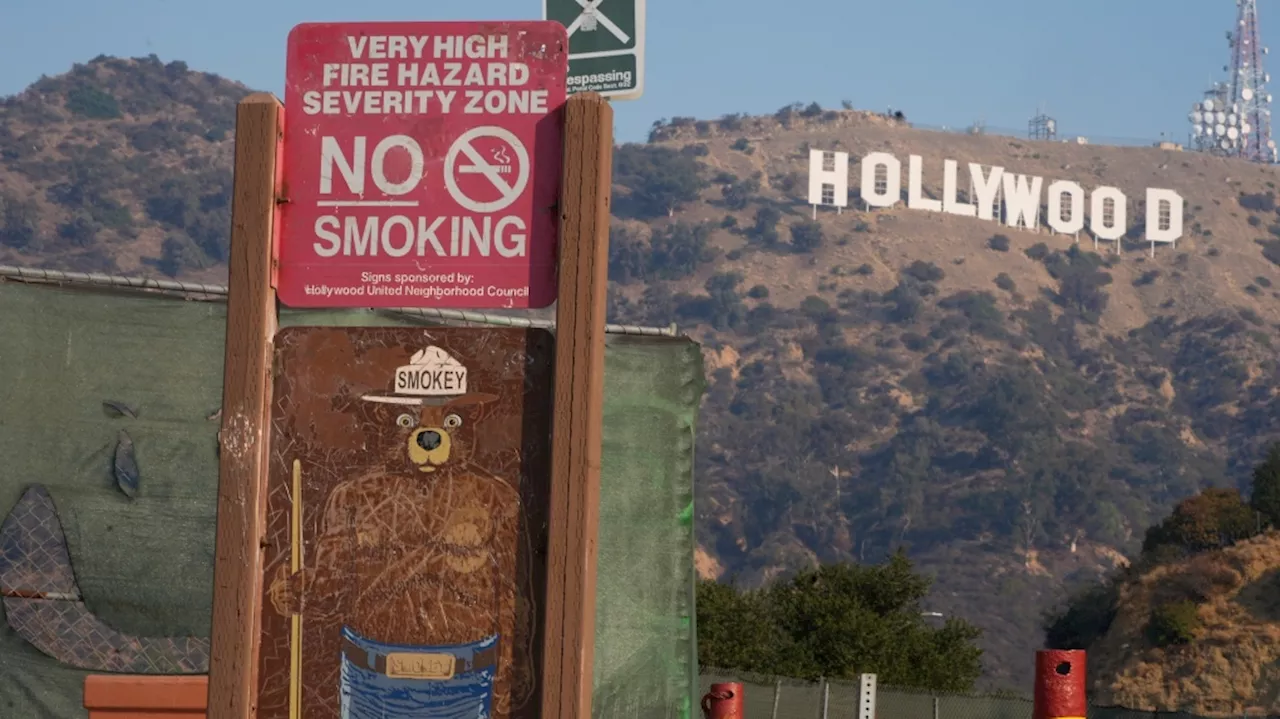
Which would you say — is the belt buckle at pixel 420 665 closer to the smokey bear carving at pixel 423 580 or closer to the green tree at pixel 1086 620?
the smokey bear carving at pixel 423 580

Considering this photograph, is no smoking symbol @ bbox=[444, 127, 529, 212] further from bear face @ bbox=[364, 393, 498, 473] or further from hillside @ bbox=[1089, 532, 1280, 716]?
hillside @ bbox=[1089, 532, 1280, 716]

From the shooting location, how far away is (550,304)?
594 cm

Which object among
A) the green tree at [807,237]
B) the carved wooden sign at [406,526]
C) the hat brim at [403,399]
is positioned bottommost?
the carved wooden sign at [406,526]

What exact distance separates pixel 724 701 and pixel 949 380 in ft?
Answer: 547

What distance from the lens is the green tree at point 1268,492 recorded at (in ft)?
244

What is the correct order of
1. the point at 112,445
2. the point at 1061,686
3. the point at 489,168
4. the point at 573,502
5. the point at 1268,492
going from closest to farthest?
the point at 573,502, the point at 489,168, the point at 1061,686, the point at 112,445, the point at 1268,492

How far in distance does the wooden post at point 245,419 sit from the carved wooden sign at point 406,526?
0.07 metres

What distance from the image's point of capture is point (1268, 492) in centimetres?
7662

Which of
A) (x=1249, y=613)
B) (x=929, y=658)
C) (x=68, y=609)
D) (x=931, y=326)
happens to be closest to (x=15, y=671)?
(x=68, y=609)

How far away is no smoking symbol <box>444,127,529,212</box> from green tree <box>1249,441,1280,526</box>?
236 feet

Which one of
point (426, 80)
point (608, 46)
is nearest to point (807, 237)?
point (608, 46)

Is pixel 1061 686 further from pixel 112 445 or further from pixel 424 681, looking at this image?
pixel 112 445

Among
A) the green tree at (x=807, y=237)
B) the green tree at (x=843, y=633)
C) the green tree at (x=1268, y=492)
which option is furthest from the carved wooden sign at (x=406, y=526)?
the green tree at (x=807, y=237)

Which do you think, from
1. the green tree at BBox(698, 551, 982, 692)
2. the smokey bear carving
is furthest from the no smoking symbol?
the green tree at BBox(698, 551, 982, 692)
